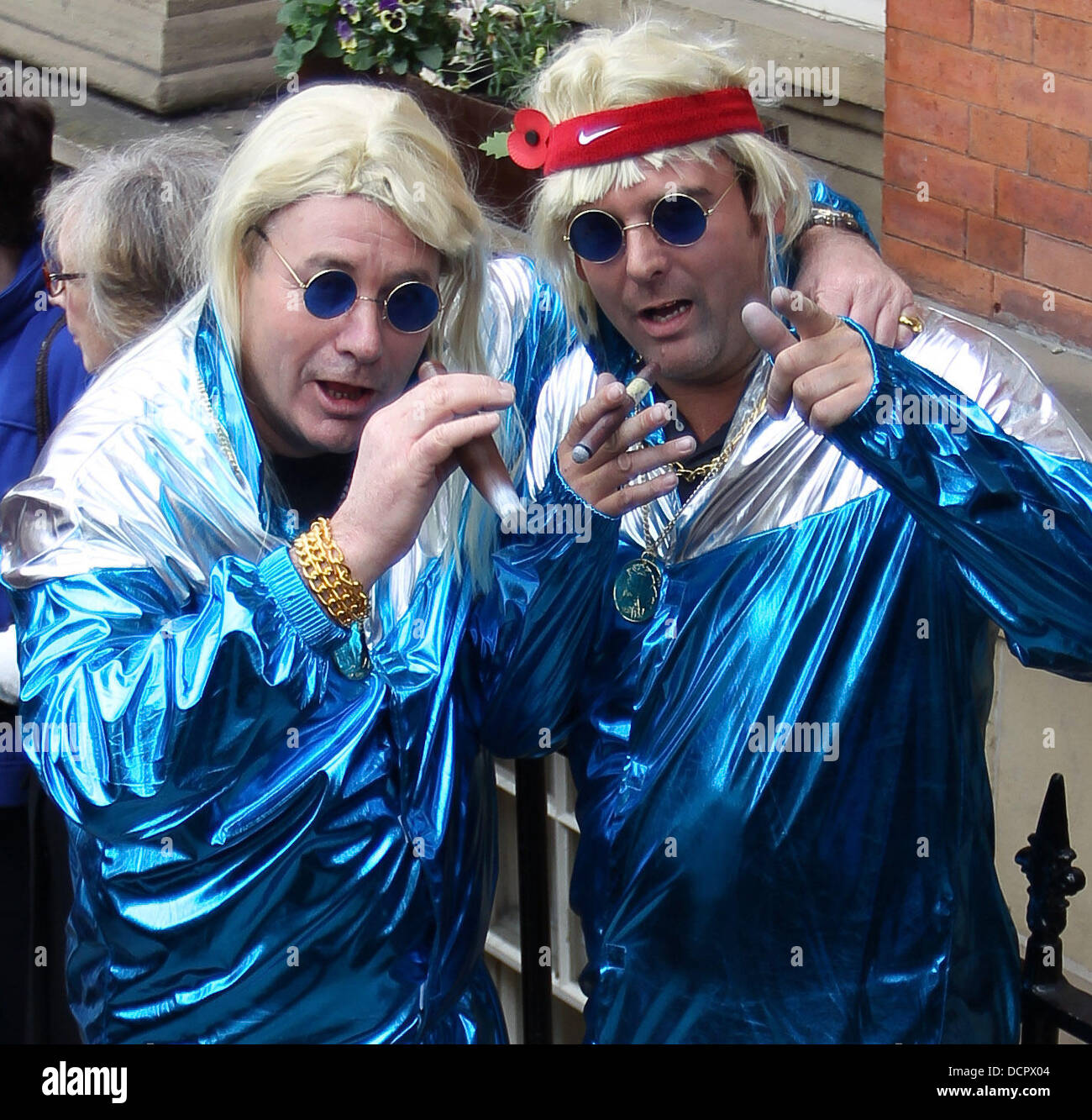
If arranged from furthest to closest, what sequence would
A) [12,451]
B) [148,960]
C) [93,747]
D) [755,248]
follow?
[12,451] < [755,248] < [148,960] < [93,747]

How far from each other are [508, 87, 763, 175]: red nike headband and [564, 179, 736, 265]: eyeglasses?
7cm

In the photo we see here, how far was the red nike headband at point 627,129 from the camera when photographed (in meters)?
2.07

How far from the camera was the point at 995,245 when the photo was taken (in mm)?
3834

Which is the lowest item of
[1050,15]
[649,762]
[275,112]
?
[649,762]

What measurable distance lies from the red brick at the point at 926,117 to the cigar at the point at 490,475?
2.40 m

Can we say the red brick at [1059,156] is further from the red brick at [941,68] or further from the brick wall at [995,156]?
the red brick at [941,68]

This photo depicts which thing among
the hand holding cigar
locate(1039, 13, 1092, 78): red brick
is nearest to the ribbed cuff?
the hand holding cigar

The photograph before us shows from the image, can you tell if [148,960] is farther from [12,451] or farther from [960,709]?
[12,451]

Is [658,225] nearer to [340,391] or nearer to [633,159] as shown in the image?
[633,159]

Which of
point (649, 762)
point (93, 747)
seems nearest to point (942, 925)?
point (649, 762)

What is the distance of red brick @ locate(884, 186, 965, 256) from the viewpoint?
12.8 ft

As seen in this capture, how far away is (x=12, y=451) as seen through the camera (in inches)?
115

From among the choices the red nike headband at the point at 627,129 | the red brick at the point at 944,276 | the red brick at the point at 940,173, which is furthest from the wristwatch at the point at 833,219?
the red brick at the point at 944,276

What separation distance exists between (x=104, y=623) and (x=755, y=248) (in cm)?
95
